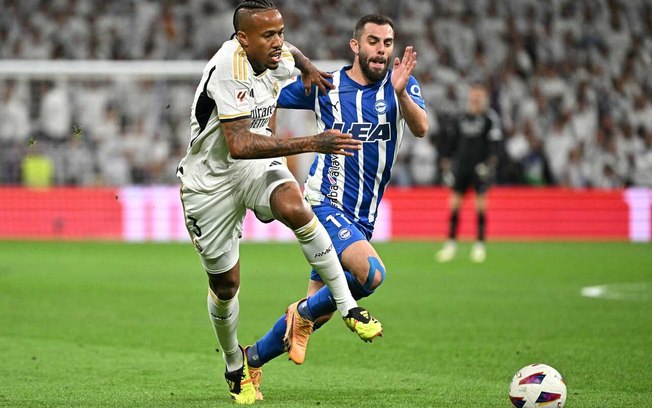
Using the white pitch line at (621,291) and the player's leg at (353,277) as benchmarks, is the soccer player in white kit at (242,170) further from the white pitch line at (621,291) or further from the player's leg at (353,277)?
the white pitch line at (621,291)

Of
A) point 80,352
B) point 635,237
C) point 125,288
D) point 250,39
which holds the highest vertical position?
point 250,39

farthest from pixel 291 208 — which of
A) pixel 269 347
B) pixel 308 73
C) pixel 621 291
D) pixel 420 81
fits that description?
pixel 420 81

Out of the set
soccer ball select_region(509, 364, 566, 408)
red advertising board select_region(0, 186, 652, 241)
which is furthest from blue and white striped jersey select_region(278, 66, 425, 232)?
red advertising board select_region(0, 186, 652, 241)

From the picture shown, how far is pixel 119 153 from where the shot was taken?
68.8ft

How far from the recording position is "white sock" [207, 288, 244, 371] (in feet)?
21.8

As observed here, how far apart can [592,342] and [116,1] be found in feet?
55.8

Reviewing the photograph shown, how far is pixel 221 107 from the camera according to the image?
6051 mm

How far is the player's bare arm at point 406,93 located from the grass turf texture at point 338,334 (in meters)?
1.60

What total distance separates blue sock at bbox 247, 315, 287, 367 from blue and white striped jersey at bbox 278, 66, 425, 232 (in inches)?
32.1

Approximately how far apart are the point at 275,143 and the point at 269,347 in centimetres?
147

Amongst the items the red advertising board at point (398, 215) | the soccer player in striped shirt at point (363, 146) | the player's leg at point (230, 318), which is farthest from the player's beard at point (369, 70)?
the red advertising board at point (398, 215)

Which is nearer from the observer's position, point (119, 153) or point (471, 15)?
point (119, 153)

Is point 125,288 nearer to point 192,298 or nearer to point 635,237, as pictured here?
point 192,298

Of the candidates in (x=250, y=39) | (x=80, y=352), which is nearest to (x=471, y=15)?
(x=80, y=352)
